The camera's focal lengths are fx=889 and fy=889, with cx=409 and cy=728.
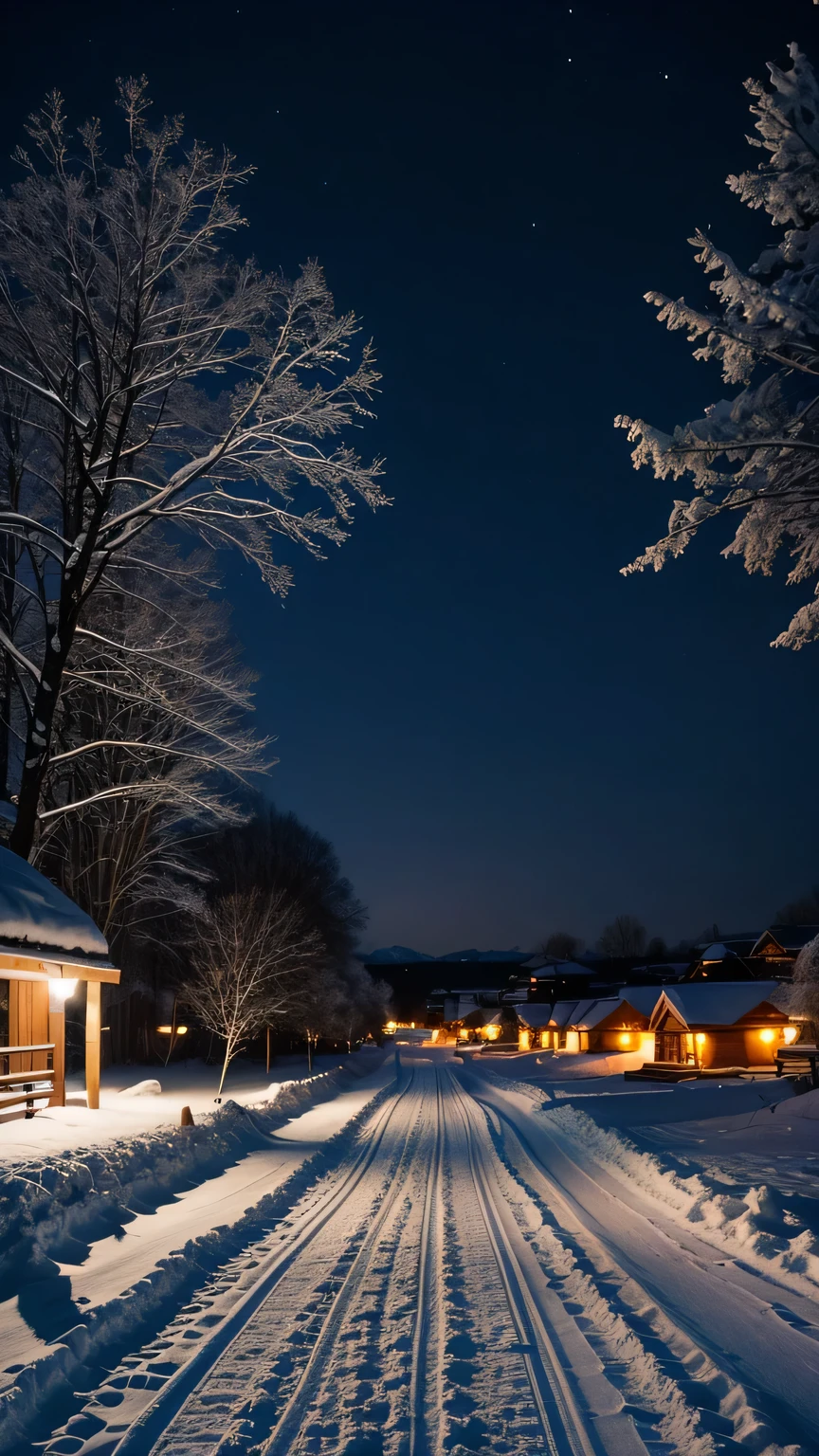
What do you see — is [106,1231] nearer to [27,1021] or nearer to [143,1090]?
[27,1021]

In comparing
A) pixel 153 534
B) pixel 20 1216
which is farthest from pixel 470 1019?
pixel 20 1216

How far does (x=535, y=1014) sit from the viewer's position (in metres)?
84.4

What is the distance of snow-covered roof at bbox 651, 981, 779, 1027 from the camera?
143 feet

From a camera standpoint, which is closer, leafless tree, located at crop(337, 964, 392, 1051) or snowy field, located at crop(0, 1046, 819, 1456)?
snowy field, located at crop(0, 1046, 819, 1456)

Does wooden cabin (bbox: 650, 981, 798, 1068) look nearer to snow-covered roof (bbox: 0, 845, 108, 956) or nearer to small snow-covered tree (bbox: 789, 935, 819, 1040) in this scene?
small snow-covered tree (bbox: 789, 935, 819, 1040)

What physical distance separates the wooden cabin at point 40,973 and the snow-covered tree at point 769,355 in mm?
10096

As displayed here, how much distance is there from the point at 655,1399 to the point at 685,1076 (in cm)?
3723

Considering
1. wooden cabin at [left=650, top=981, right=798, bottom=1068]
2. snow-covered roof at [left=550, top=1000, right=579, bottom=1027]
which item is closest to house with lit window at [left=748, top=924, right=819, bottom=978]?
wooden cabin at [left=650, top=981, right=798, bottom=1068]

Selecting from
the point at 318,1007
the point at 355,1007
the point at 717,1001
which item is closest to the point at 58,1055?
the point at 318,1007

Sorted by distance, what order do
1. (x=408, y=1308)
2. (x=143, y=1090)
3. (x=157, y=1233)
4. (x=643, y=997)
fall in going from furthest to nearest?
(x=643, y=997) < (x=143, y=1090) < (x=157, y=1233) < (x=408, y=1308)

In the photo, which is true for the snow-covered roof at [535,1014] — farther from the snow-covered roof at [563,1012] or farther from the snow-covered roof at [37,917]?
the snow-covered roof at [37,917]

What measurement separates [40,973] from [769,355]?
14.3m

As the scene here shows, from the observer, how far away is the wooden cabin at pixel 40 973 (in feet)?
43.9

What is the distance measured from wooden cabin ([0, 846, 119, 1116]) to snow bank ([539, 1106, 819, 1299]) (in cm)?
945
